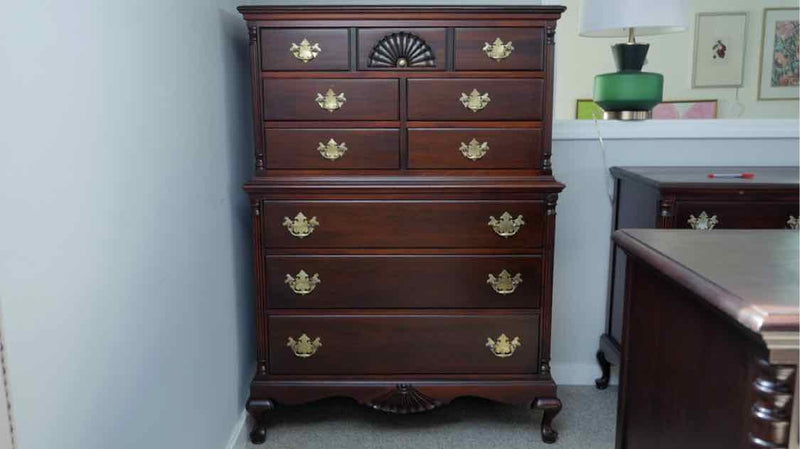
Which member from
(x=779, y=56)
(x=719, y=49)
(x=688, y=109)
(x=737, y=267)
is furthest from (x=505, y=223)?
(x=779, y=56)

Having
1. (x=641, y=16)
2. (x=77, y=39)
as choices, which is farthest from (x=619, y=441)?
(x=77, y=39)

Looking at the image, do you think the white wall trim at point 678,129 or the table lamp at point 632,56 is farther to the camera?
the white wall trim at point 678,129

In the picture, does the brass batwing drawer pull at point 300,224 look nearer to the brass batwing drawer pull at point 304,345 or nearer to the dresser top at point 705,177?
the brass batwing drawer pull at point 304,345

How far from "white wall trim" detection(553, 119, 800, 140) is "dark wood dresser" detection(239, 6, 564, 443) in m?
0.52

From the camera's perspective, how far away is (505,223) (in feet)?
6.84

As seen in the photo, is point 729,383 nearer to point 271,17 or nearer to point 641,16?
point 641,16

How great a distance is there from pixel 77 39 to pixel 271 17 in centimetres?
100

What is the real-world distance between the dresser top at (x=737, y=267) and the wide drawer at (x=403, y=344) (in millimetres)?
857

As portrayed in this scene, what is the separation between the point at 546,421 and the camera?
2223 mm

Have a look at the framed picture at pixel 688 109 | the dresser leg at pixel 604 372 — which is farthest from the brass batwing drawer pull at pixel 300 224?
the framed picture at pixel 688 109

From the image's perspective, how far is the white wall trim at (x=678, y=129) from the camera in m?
2.55

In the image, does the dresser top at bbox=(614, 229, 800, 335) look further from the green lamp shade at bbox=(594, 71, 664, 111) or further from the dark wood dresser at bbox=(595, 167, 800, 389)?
the dark wood dresser at bbox=(595, 167, 800, 389)

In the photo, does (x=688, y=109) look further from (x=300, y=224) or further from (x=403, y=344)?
(x=300, y=224)

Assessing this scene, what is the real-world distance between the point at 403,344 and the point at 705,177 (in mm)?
1183
